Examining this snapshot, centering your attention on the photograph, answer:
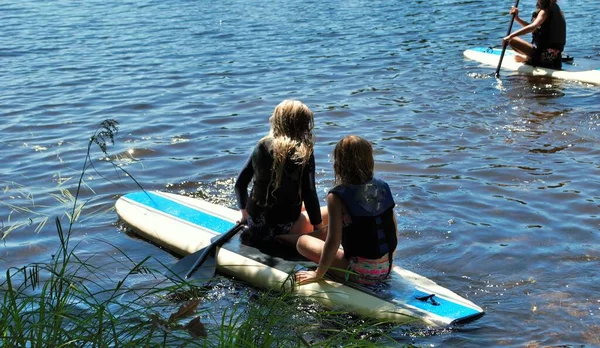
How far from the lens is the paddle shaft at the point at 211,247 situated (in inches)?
227

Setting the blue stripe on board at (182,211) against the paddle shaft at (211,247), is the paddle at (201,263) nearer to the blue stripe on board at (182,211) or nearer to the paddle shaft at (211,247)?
the paddle shaft at (211,247)

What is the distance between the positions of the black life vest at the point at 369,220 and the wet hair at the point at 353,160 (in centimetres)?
5

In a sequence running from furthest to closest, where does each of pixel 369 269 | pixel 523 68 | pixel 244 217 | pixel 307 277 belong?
pixel 523 68, pixel 244 217, pixel 307 277, pixel 369 269

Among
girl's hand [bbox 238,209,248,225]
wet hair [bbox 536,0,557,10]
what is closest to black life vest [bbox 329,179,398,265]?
girl's hand [bbox 238,209,248,225]

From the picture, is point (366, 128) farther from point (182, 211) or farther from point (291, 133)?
point (291, 133)

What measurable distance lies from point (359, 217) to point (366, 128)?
471cm

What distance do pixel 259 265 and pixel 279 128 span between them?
36.6 inches


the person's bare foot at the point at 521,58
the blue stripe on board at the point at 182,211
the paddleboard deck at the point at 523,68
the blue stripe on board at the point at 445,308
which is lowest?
the paddleboard deck at the point at 523,68

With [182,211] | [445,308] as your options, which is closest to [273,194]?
[182,211]

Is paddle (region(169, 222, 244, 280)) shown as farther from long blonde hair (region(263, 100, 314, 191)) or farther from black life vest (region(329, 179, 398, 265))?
black life vest (region(329, 179, 398, 265))

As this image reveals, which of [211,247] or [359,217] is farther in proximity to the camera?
[211,247]

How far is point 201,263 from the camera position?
5.80 meters

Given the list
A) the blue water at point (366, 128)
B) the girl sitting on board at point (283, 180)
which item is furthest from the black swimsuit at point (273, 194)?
the blue water at point (366, 128)

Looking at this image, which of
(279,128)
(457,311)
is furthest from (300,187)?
(457,311)
